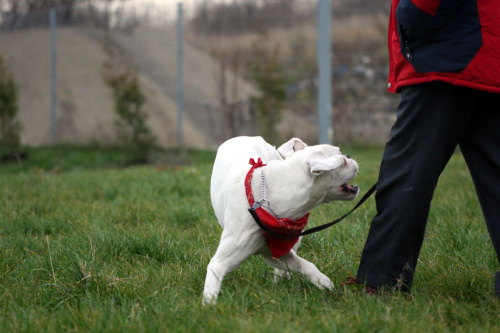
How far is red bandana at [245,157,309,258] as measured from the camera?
2543 millimetres

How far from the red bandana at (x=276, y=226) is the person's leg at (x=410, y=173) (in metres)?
0.37

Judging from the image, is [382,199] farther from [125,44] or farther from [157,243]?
[125,44]

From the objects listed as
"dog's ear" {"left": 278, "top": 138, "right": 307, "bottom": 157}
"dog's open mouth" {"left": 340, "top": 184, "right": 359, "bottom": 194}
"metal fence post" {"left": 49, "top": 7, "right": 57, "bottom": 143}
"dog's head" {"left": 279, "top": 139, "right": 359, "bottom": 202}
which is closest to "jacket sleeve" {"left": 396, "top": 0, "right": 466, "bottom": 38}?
"dog's head" {"left": 279, "top": 139, "right": 359, "bottom": 202}

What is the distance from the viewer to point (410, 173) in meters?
2.52

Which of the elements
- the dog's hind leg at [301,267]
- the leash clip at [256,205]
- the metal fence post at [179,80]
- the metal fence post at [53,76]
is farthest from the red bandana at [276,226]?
the metal fence post at [53,76]

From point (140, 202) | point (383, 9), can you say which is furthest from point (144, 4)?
point (140, 202)

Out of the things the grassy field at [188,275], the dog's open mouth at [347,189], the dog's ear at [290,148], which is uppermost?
the dog's ear at [290,148]

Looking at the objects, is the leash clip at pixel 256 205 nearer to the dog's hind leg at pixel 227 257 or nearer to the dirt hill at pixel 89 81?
the dog's hind leg at pixel 227 257

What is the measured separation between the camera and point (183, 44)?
10.5 m

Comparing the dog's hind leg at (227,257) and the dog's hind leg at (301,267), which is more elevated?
the dog's hind leg at (227,257)

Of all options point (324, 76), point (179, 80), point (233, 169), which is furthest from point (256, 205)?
point (179, 80)

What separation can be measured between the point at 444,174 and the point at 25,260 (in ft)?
15.1

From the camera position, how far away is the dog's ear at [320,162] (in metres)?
2.46

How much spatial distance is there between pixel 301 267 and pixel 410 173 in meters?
0.74
